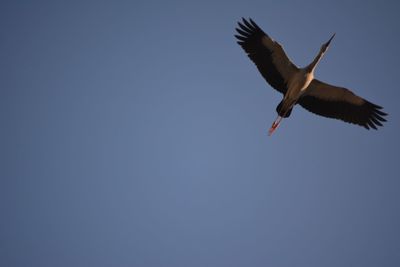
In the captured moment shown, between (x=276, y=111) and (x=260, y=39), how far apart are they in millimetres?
2195

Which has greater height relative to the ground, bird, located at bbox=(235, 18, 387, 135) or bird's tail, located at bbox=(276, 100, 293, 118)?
bird, located at bbox=(235, 18, 387, 135)

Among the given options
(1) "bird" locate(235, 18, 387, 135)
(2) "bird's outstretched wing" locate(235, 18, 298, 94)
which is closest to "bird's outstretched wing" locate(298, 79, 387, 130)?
(1) "bird" locate(235, 18, 387, 135)

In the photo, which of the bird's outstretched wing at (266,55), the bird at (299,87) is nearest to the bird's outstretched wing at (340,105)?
the bird at (299,87)

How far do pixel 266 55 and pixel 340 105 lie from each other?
109 inches

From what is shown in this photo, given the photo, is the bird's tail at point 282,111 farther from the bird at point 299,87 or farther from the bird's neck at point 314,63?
the bird's neck at point 314,63

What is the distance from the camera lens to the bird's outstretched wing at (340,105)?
11352 mm

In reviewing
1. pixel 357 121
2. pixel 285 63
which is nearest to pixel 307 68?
pixel 285 63

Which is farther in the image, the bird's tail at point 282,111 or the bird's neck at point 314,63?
the bird's tail at point 282,111

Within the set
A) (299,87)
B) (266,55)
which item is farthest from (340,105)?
(266,55)

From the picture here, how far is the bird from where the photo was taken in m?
11.1

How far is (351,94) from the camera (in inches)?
444

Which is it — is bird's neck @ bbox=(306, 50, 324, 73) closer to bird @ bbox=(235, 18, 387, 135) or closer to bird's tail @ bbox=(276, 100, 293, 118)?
bird @ bbox=(235, 18, 387, 135)

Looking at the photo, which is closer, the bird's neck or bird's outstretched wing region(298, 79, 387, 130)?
the bird's neck

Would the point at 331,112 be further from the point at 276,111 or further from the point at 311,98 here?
the point at 276,111
